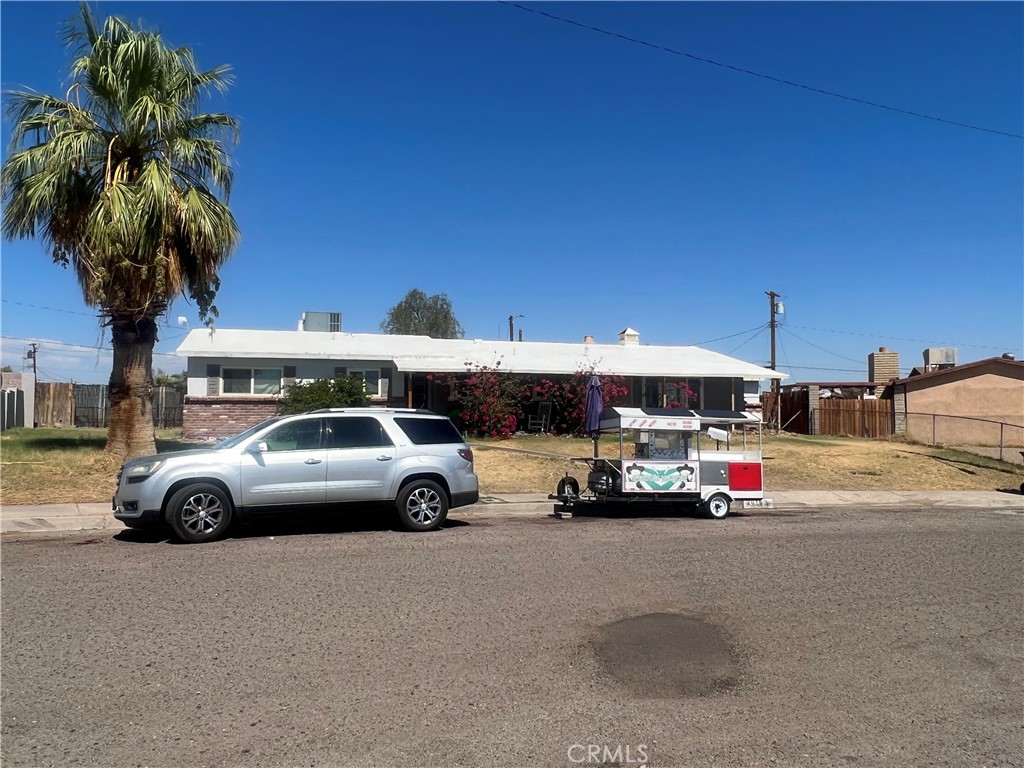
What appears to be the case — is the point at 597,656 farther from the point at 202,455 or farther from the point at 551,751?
the point at 202,455

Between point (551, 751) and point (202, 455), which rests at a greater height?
point (202, 455)

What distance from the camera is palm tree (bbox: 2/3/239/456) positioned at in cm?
1443

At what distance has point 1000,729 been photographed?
4703mm

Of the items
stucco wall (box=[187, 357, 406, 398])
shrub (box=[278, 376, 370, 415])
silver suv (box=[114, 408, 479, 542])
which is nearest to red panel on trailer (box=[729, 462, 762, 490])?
silver suv (box=[114, 408, 479, 542])

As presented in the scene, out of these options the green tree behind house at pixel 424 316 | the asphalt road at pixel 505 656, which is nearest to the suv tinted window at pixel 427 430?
the asphalt road at pixel 505 656

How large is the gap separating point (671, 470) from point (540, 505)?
2574 mm

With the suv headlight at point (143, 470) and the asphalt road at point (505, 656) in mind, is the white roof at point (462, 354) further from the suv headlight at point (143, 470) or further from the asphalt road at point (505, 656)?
the asphalt road at point (505, 656)

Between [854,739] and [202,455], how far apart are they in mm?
8096

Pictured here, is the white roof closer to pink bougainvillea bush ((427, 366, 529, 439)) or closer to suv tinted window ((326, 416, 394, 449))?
pink bougainvillea bush ((427, 366, 529, 439))

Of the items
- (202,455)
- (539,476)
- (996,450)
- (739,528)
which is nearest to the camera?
(202,455)

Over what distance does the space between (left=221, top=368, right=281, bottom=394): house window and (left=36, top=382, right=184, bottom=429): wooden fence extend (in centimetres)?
827

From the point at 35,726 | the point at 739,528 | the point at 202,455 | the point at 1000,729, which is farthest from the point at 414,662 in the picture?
the point at 739,528

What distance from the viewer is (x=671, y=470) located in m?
13.2
